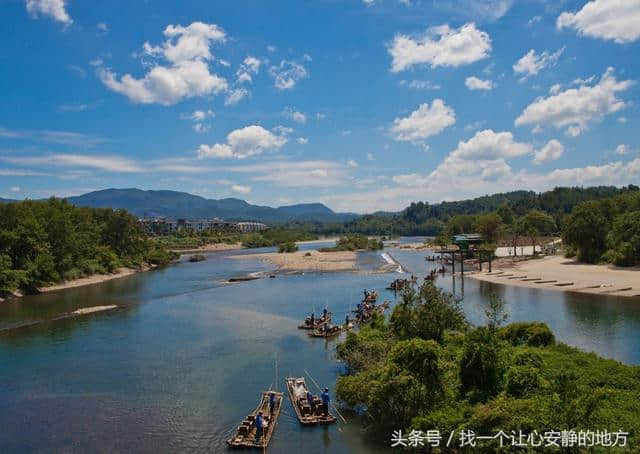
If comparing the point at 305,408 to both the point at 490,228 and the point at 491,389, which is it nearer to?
the point at 491,389

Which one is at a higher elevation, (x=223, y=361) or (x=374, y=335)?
(x=374, y=335)

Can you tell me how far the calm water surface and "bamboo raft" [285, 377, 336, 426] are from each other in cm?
41

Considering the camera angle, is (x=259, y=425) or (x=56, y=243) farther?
(x=56, y=243)

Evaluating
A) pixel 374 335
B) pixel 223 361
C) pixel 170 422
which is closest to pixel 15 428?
pixel 170 422

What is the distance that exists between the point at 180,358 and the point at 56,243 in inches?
1985

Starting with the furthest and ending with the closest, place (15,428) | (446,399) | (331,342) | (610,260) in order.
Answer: (610,260) < (331,342) < (15,428) < (446,399)

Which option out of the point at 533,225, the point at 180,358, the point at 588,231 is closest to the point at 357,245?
the point at 533,225

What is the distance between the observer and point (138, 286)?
7500 cm

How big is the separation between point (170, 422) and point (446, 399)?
45.0 ft

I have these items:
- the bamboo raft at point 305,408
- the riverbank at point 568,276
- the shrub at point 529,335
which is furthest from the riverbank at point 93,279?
the riverbank at point 568,276

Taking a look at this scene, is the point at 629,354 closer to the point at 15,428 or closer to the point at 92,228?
the point at 15,428

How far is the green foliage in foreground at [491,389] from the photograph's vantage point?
16.4 metres

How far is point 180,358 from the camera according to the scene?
34.4 m

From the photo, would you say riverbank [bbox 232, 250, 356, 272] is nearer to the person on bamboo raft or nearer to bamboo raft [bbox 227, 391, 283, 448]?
bamboo raft [bbox 227, 391, 283, 448]
